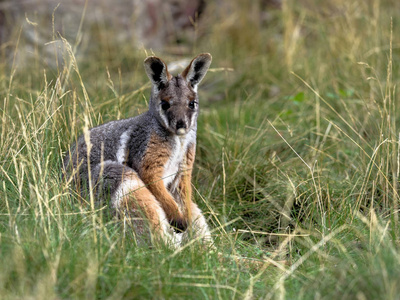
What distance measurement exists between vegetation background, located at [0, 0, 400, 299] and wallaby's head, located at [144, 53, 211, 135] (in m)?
0.54

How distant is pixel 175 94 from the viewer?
4.28 m

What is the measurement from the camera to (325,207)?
4.45 m

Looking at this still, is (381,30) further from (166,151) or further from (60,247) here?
(60,247)

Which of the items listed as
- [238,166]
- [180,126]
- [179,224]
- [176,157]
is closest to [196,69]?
[180,126]

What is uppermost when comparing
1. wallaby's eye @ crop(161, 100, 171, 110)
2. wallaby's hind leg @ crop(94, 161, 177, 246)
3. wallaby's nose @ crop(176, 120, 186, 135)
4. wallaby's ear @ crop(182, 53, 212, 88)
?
wallaby's ear @ crop(182, 53, 212, 88)

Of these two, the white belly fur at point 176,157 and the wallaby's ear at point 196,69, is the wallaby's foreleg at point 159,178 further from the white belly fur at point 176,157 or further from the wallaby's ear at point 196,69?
the wallaby's ear at point 196,69

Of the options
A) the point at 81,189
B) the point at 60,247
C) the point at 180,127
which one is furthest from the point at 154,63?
the point at 60,247

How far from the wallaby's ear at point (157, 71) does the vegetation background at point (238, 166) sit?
1.77 feet

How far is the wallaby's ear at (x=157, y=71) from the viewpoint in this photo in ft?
13.9

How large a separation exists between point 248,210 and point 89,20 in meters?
5.37

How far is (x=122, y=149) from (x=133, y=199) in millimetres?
509

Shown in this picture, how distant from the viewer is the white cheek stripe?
14.1 feet

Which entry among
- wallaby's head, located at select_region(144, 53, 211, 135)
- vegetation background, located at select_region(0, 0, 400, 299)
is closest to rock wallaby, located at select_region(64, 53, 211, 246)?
wallaby's head, located at select_region(144, 53, 211, 135)

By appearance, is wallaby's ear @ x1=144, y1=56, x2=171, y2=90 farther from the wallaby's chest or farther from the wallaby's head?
the wallaby's chest
